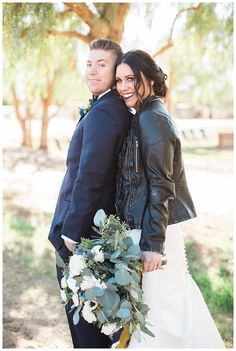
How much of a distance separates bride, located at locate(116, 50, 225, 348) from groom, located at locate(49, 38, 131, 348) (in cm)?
8

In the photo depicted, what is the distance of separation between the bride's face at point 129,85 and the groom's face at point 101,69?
0.60 feet

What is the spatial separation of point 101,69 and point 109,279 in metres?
1.17

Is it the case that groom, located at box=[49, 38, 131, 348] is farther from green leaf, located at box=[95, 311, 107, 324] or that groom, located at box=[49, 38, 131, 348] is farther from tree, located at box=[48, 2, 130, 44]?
tree, located at box=[48, 2, 130, 44]

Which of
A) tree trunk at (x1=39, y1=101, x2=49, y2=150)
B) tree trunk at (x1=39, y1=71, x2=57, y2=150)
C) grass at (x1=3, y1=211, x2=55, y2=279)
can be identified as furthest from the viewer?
tree trunk at (x1=39, y1=101, x2=49, y2=150)

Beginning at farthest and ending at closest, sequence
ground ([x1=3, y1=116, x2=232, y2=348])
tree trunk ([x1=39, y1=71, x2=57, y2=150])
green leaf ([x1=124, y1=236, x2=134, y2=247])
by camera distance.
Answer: tree trunk ([x1=39, y1=71, x2=57, y2=150]) < ground ([x1=3, y1=116, x2=232, y2=348]) < green leaf ([x1=124, y1=236, x2=134, y2=247])

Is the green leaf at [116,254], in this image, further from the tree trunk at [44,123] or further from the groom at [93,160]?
the tree trunk at [44,123]

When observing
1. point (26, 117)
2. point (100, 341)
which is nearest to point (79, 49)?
point (100, 341)

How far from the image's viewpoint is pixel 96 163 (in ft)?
8.54

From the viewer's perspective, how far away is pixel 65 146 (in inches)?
728

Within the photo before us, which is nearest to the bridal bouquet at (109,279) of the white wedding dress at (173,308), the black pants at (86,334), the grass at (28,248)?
the white wedding dress at (173,308)

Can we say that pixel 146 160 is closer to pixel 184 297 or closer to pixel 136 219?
pixel 136 219

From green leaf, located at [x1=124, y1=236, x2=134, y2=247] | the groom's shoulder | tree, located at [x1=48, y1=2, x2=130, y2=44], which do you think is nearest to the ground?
green leaf, located at [x1=124, y1=236, x2=134, y2=247]

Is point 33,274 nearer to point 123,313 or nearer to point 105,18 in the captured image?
point 105,18

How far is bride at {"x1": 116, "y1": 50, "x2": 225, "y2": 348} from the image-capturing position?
250 centimetres
